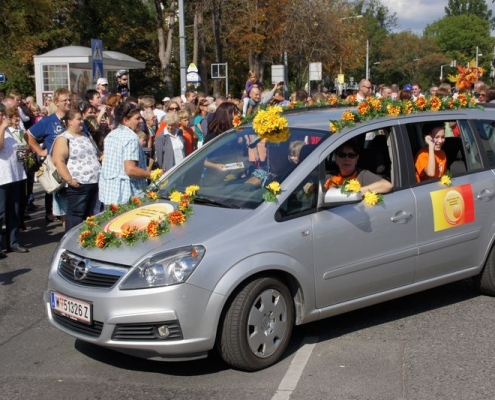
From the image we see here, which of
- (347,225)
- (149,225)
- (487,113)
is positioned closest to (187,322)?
(149,225)

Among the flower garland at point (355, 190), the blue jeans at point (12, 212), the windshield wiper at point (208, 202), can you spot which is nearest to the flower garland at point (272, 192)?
the windshield wiper at point (208, 202)

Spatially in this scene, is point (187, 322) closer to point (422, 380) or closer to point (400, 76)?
point (422, 380)

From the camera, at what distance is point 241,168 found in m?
5.60

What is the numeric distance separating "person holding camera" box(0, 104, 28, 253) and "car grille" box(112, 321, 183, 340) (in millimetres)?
4595

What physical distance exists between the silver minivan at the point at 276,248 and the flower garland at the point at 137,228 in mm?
44

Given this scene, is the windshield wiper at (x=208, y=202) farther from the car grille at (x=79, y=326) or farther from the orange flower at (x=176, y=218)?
the car grille at (x=79, y=326)

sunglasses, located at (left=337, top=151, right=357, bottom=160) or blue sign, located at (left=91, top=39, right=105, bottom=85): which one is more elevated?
blue sign, located at (left=91, top=39, right=105, bottom=85)

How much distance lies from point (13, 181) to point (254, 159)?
4.39 meters

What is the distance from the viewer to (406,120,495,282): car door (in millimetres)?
5891

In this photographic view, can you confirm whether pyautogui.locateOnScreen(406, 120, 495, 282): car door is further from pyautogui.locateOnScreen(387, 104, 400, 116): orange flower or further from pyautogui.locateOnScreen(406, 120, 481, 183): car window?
pyautogui.locateOnScreen(387, 104, 400, 116): orange flower

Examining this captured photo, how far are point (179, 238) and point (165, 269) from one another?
0.26m

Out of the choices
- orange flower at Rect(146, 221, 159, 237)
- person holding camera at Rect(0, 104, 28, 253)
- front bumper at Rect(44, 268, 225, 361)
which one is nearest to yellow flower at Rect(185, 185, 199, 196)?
orange flower at Rect(146, 221, 159, 237)

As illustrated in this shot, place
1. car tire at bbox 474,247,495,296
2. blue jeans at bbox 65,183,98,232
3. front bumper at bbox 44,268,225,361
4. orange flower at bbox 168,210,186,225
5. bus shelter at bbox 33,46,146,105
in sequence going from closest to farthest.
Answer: front bumper at bbox 44,268,225,361
orange flower at bbox 168,210,186,225
car tire at bbox 474,247,495,296
blue jeans at bbox 65,183,98,232
bus shelter at bbox 33,46,146,105

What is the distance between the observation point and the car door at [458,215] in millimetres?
5891
